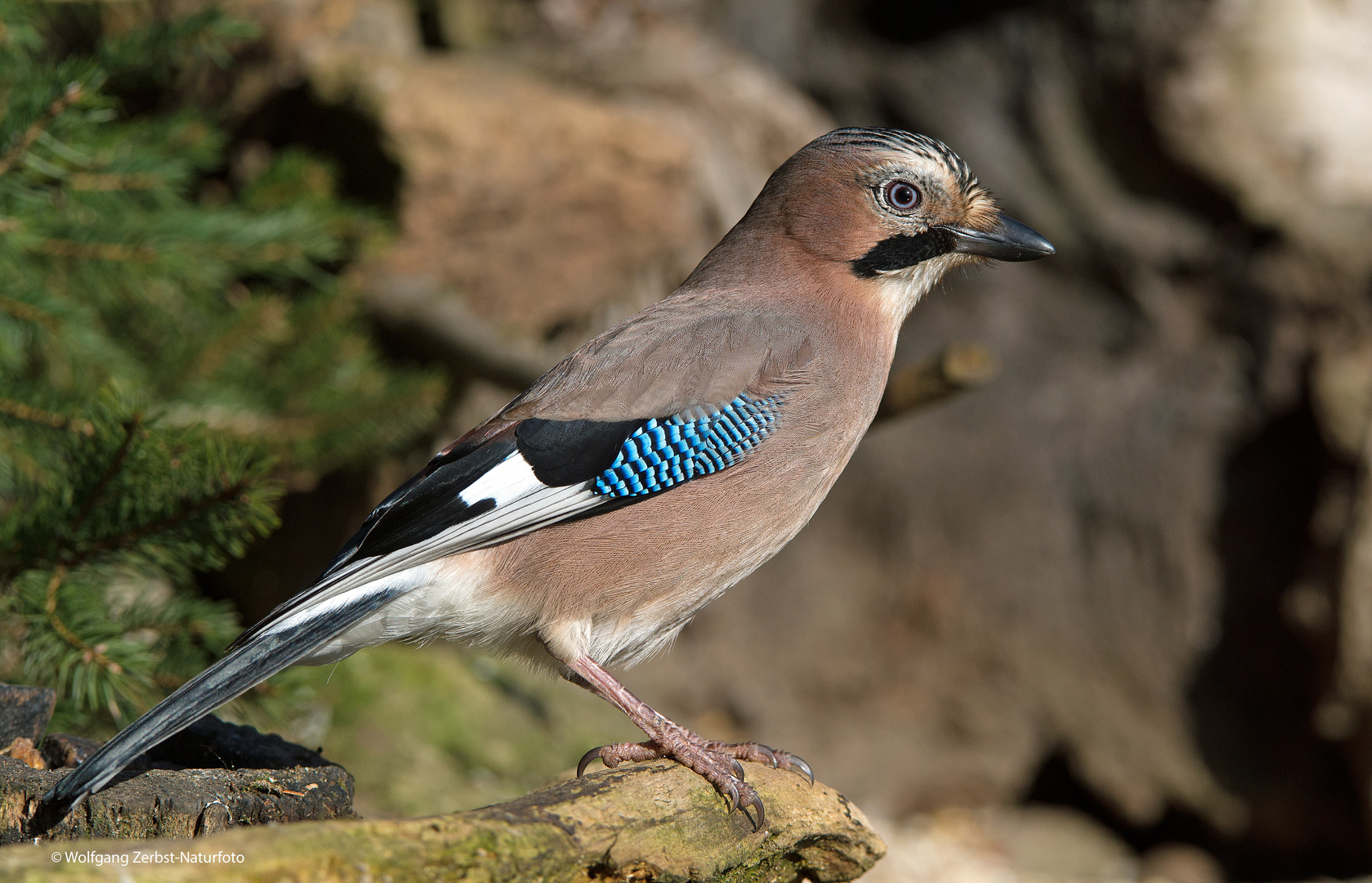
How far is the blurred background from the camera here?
20.1ft

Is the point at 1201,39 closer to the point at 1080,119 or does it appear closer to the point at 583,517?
the point at 1080,119

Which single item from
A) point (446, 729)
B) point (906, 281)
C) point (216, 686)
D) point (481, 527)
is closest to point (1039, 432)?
point (446, 729)

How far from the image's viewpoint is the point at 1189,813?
7250mm

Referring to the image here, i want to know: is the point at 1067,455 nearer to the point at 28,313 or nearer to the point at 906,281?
the point at 906,281

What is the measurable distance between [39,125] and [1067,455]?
5980 mm

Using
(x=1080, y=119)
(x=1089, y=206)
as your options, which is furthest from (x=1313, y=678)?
(x=1080, y=119)

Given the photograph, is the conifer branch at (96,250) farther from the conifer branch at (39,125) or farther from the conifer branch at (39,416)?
the conifer branch at (39,416)

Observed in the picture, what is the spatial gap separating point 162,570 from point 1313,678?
20.7 feet

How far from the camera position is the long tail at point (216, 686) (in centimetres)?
210

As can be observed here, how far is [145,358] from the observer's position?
479cm

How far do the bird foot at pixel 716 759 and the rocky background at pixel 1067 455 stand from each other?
3.05 m

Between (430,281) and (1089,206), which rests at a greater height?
(1089,206)

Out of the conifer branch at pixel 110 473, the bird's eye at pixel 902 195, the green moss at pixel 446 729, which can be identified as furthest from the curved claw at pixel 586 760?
the green moss at pixel 446 729

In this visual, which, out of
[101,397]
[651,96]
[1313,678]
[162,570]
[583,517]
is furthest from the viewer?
[1313,678]
